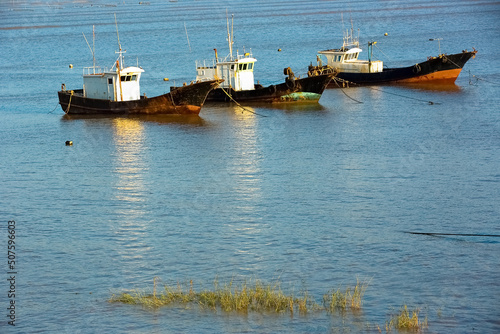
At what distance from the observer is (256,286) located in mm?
16234

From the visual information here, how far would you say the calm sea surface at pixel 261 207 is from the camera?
1580cm

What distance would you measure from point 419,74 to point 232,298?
4390 cm

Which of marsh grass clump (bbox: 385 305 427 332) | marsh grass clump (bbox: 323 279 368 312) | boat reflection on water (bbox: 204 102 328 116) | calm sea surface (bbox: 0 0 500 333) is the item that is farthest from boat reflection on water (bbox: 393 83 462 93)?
marsh grass clump (bbox: 385 305 427 332)

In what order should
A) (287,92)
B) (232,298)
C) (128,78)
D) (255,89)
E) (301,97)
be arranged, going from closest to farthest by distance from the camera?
1. (232,298)
2. (128,78)
3. (287,92)
4. (255,89)
5. (301,97)

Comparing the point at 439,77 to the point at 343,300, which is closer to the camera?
the point at 343,300

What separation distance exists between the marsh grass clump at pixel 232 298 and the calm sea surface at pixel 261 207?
11.9 inches

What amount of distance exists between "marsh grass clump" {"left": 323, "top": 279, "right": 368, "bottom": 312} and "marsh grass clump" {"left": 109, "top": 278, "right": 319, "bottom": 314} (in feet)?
0.91

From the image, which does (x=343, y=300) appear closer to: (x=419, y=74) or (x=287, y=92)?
(x=287, y=92)

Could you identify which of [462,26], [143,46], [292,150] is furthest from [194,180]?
[462,26]

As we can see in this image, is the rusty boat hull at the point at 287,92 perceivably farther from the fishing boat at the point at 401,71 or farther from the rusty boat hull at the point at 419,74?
the rusty boat hull at the point at 419,74

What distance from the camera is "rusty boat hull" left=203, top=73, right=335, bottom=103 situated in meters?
47.8

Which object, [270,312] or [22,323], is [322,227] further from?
[22,323]

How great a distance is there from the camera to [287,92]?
4800 centimetres

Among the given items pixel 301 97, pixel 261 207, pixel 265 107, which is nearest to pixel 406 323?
pixel 261 207
